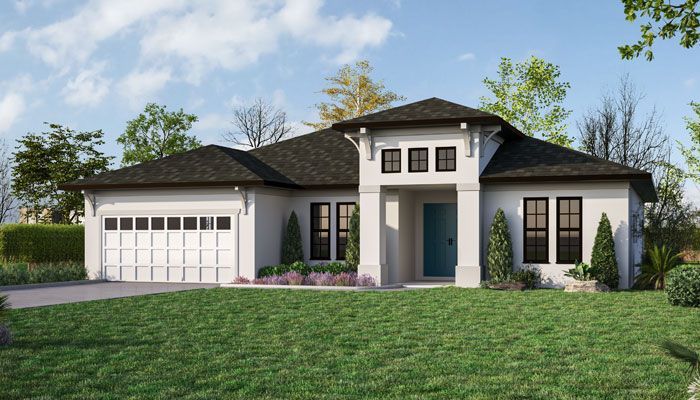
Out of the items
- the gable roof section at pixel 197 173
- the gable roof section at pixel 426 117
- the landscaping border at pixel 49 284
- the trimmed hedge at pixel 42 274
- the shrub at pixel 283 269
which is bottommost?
the landscaping border at pixel 49 284

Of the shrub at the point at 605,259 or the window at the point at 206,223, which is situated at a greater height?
the window at the point at 206,223

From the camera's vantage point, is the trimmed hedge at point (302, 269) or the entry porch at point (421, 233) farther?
the trimmed hedge at point (302, 269)

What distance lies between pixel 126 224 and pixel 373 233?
8.62 m

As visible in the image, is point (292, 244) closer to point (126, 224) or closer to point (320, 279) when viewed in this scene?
point (320, 279)

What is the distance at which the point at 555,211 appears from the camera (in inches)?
946

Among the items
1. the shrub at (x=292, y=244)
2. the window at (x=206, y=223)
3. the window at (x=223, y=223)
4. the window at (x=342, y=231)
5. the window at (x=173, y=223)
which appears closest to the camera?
the window at (x=223, y=223)

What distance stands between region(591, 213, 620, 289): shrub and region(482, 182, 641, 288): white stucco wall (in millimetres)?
492

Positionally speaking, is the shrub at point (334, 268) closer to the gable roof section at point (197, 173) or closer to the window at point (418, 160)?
the gable roof section at point (197, 173)

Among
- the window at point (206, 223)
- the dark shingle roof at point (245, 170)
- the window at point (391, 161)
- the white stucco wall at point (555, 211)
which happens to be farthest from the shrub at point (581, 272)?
the window at point (206, 223)

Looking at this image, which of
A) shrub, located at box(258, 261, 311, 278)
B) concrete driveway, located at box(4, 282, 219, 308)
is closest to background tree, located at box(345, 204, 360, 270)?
shrub, located at box(258, 261, 311, 278)

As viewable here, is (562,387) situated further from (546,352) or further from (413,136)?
(413,136)

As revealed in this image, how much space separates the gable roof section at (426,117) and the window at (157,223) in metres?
6.85

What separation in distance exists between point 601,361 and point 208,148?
20.5m

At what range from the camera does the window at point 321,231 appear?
27109 millimetres
